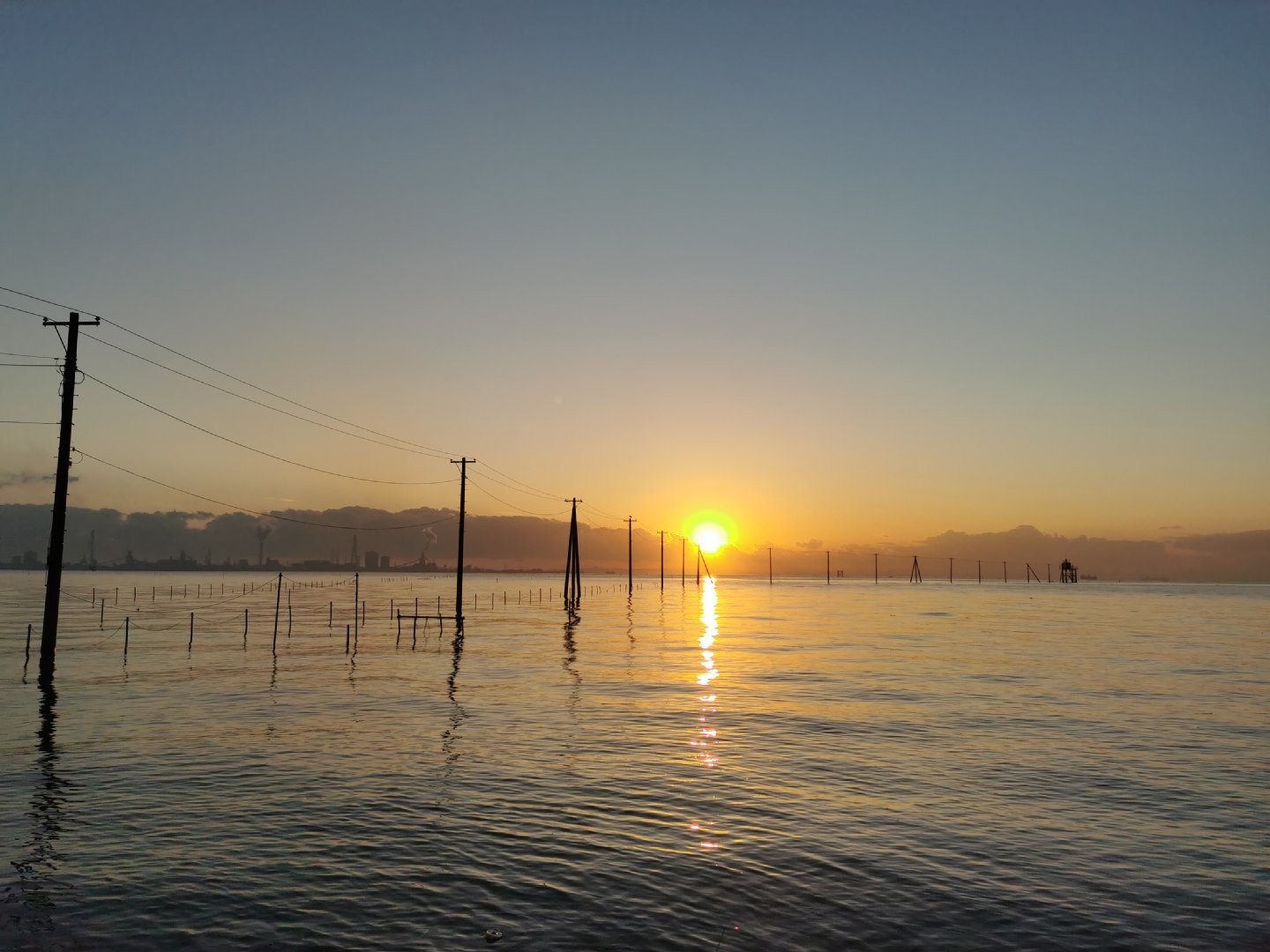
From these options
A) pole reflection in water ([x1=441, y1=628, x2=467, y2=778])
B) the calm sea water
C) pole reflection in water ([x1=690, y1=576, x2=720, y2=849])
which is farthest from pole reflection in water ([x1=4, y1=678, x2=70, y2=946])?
pole reflection in water ([x1=690, y1=576, x2=720, y2=849])

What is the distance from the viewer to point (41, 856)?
53.2 feet

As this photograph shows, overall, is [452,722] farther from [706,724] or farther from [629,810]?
[629,810]

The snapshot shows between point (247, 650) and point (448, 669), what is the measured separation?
1761 centimetres

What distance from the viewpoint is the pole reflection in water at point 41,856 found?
13336 mm

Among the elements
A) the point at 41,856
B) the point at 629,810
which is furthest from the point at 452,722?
the point at 41,856

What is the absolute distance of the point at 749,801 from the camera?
20.6m

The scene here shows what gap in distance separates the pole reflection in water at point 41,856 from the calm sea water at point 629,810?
0.25 ft

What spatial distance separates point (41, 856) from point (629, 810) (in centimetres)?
1163

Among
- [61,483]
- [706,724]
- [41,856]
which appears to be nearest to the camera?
[41,856]

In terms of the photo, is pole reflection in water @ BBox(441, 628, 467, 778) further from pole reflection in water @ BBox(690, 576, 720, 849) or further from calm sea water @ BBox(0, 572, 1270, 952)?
pole reflection in water @ BBox(690, 576, 720, 849)

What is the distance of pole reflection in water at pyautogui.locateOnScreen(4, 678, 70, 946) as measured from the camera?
1334cm

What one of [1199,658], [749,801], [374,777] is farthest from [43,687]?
[1199,658]

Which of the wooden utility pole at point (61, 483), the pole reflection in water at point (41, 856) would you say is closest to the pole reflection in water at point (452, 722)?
the pole reflection in water at point (41, 856)

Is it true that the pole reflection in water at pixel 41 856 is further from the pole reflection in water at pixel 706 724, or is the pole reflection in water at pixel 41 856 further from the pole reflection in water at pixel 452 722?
the pole reflection in water at pixel 706 724
